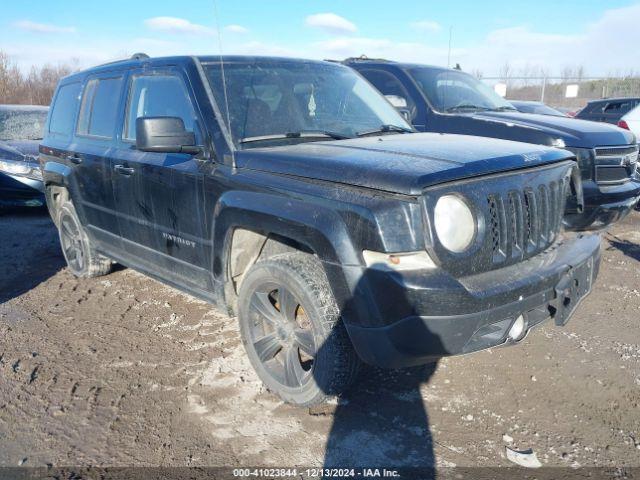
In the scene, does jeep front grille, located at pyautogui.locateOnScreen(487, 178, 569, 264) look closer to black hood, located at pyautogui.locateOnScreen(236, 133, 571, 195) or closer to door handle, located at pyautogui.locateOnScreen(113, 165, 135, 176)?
black hood, located at pyautogui.locateOnScreen(236, 133, 571, 195)

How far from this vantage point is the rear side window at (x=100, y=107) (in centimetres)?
438

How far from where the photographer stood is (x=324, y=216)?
2.65 metres

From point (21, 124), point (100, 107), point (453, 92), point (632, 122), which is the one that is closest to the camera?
point (100, 107)

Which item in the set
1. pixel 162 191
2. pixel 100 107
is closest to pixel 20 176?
pixel 100 107

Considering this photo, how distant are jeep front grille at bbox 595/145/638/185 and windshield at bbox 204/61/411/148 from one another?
95.4 inches

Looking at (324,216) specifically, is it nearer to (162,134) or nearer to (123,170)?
(162,134)

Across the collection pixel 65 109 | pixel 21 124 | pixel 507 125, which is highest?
pixel 65 109

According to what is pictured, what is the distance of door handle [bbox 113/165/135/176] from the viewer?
4.01m

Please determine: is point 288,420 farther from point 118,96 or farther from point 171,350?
point 118,96

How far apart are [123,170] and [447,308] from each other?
274cm

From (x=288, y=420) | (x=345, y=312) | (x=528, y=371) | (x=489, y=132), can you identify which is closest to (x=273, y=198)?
(x=345, y=312)

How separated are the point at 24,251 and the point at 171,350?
3838 millimetres

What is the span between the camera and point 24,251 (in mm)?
6773

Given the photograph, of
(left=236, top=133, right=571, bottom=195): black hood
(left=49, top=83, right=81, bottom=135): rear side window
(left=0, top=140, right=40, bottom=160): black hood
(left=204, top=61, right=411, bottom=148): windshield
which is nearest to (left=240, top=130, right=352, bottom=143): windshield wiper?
(left=204, top=61, right=411, bottom=148): windshield
